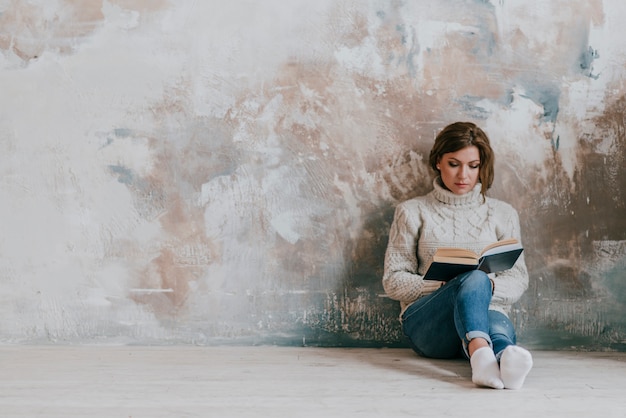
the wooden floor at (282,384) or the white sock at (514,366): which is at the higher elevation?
the white sock at (514,366)

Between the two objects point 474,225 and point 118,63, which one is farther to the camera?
point 118,63

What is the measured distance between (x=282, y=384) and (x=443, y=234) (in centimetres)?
89

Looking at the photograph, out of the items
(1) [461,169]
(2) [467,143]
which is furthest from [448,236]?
(2) [467,143]

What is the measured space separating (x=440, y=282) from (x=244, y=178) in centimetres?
94

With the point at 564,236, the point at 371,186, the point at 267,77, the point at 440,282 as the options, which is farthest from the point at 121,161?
the point at 564,236

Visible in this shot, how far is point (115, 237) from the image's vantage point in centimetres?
284

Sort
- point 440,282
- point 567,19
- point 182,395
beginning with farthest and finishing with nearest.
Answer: point 567,19 < point 440,282 < point 182,395

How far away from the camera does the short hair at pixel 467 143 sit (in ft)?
8.34

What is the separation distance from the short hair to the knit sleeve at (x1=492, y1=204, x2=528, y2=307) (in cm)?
15

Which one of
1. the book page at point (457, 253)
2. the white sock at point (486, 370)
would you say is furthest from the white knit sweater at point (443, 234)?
the white sock at point (486, 370)

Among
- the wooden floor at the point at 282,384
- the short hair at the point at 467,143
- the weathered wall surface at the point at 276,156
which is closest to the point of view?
the wooden floor at the point at 282,384

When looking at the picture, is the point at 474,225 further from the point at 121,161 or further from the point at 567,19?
the point at 121,161

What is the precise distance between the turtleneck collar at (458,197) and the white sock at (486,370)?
68cm

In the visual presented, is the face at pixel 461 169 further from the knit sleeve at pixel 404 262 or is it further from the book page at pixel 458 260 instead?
the book page at pixel 458 260
